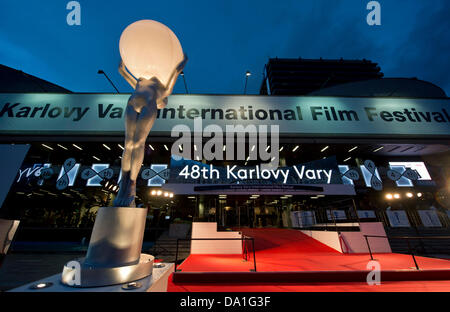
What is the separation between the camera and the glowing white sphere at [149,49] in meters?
1.69

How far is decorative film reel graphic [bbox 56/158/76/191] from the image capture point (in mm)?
10165

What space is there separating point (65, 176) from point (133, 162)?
12.6 metres

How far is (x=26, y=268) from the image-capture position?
6.04 metres

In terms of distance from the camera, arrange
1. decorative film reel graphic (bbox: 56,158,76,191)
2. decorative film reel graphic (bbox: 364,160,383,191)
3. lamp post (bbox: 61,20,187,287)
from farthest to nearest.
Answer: decorative film reel graphic (bbox: 364,160,383,191), decorative film reel graphic (bbox: 56,158,76,191), lamp post (bbox: 61,20,187,287)

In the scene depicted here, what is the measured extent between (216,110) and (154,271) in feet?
27.9

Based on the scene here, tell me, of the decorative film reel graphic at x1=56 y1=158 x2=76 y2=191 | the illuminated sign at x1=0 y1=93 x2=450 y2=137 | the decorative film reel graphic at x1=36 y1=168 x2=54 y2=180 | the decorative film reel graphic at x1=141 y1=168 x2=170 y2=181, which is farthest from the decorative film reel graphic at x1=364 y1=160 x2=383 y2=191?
the decorative film reel graphic at x1=36 y1=168 x2=54 y2=180

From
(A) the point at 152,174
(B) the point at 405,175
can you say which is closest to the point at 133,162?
(A) the point at 152,174

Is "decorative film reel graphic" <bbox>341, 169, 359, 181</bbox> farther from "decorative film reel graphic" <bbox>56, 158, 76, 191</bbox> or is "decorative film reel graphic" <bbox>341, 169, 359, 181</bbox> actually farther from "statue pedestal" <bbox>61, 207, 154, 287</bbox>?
Result: "decorative film reel graphic" <bbox>56, 158, 76, 191</bbox>

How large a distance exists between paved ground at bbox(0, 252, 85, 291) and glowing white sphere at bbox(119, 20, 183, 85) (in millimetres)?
6346

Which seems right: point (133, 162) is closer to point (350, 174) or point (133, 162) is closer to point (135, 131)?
point (135, 131)

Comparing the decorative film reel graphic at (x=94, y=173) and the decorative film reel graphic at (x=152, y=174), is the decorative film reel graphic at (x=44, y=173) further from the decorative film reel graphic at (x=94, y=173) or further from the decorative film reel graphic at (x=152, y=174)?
the decorative film reel graphic at (x=152, y=174)

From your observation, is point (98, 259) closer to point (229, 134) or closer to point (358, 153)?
point (229, 134)

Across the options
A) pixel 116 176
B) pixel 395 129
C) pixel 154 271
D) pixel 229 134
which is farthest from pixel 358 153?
pixel 116 176
